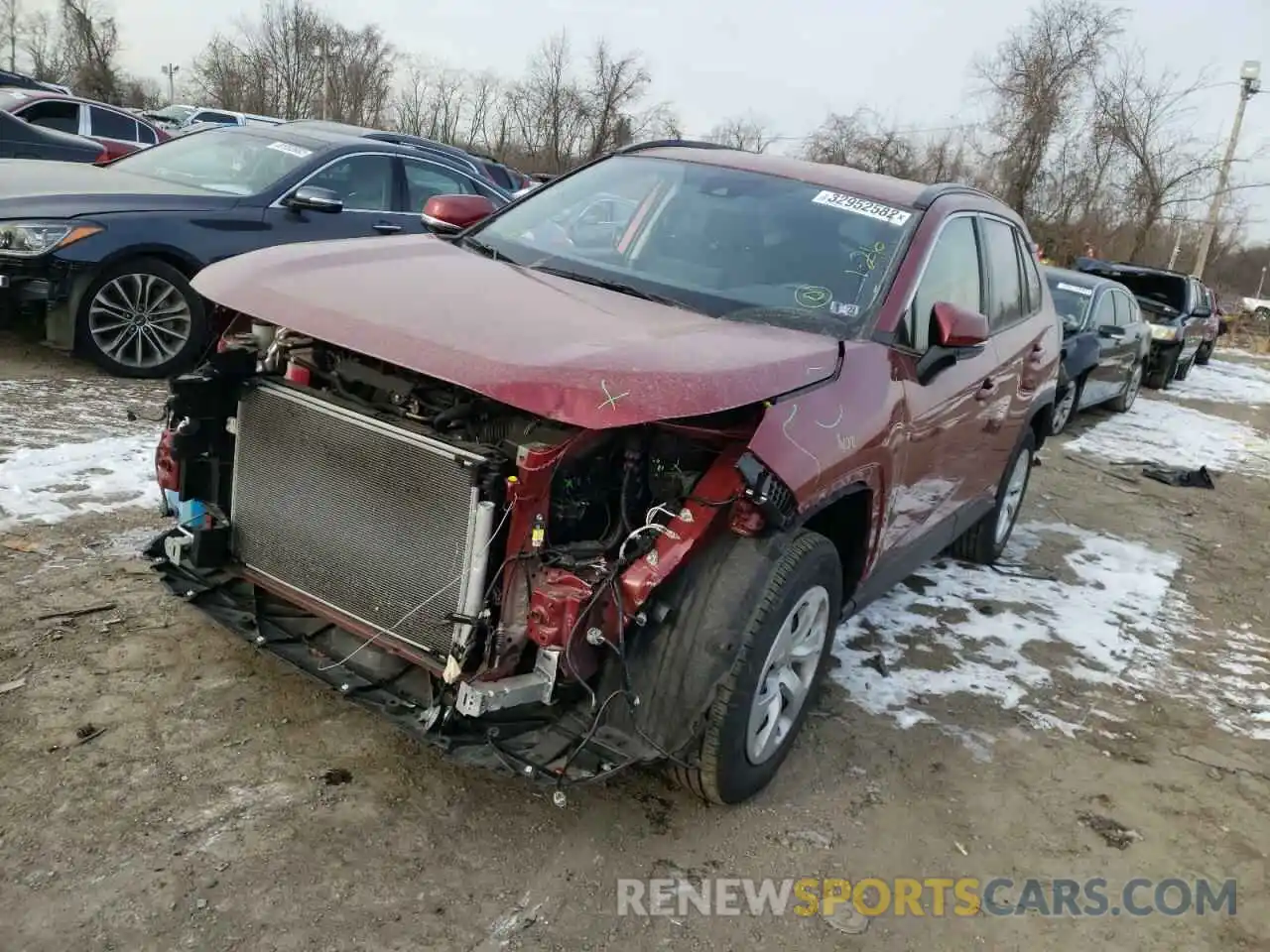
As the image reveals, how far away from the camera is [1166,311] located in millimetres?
15938

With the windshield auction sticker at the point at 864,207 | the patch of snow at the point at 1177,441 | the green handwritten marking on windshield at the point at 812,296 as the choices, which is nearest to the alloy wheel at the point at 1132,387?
the patch of snow at the point at 1177,441

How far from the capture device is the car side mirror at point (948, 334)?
3508mm

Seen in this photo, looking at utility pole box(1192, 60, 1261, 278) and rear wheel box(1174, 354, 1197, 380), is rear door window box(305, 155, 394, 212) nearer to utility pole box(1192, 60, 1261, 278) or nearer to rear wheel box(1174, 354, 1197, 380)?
rear wheel box(1174, 354, 1197, 380)

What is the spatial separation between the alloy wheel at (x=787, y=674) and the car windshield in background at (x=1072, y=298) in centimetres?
835

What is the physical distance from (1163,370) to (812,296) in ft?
47.3

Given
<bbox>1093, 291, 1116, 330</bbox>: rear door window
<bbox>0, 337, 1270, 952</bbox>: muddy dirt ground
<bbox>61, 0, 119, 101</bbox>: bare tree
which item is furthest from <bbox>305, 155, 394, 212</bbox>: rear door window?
<bbox>61, 0, 119, 101</bbox>: bare tree

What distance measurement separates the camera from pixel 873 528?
3.55m

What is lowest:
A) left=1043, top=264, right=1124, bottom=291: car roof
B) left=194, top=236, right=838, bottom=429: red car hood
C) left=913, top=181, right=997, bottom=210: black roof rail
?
left=194, top=236, right=838, bottom=429: red car hood

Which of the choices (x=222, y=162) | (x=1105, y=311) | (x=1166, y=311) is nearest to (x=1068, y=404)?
(x=1105, y=311)

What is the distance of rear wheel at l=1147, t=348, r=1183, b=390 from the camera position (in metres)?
15.7

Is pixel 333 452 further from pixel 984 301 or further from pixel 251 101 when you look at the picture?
pixel 251 101

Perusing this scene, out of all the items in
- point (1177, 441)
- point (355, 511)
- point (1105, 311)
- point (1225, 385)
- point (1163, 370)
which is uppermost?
point (1105, 311)

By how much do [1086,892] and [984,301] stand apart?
2535 millimetres

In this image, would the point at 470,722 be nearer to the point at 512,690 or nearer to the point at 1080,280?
the point at 512,690
